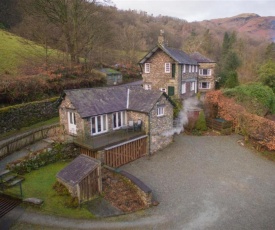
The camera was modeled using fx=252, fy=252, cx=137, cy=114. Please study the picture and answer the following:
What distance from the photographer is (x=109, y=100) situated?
2212 centimetres

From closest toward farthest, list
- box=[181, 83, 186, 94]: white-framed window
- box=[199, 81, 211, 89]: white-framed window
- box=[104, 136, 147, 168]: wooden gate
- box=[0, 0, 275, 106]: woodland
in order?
box=[104, 136, 147, 168]: wooden gate, box=[0, 0, 275, 106]: woodland, box=[181, 83, 186, 94]: white-framed window, box=[199, 81, 211, 89]: white-framed window

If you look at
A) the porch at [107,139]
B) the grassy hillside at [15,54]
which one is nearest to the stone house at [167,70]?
the porch at [107,139]

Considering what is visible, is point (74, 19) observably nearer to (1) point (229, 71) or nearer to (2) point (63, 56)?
(2) point (63, 56)

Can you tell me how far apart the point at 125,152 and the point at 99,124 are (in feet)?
10.4

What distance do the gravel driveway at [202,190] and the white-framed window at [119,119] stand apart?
3762mm

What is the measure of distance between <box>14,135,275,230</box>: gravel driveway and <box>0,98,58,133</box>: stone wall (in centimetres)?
1094

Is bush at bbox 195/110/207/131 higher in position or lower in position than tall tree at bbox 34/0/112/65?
lower

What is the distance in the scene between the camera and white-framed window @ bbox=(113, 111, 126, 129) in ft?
73.5

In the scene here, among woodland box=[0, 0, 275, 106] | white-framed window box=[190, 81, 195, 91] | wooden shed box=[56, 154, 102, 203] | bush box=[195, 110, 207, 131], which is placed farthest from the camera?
white-framed window box=[190, 81, 195, 91]

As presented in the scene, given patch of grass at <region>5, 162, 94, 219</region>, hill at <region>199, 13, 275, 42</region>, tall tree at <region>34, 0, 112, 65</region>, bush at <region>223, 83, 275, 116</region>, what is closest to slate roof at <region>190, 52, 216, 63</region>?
bush at <region>223, 83, 275, 116</region>

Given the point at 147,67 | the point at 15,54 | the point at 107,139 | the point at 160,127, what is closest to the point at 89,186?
the point at 107,139

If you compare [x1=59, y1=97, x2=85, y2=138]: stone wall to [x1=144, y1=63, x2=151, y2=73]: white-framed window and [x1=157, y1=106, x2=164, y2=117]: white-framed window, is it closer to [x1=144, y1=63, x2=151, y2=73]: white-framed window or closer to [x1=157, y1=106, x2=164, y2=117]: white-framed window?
[x1=157, y1=106, x2=164, y2=117]: white-framed window

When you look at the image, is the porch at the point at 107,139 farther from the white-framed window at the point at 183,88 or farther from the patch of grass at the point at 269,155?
the white-framed window at the point at 183,88

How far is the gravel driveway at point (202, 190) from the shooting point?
43.4 feet
